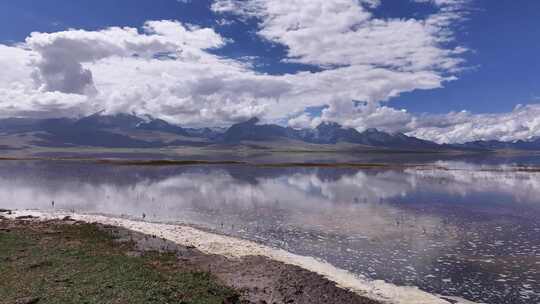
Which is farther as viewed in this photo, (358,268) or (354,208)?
(354,208)

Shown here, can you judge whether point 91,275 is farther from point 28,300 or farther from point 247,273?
point 247,273

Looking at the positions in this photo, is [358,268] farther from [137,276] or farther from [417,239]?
[137,276]

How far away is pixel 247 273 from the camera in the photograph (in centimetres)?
2892

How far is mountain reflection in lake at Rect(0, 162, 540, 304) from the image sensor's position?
30266 mm

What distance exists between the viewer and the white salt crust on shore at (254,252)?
83.4ft

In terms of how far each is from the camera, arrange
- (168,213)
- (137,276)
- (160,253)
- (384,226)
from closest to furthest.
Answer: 1. (137,276)
2. (160,253)
3. (384,226)
4. (168,213)

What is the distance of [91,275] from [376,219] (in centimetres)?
3597

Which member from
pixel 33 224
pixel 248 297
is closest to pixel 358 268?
pixel 248 297

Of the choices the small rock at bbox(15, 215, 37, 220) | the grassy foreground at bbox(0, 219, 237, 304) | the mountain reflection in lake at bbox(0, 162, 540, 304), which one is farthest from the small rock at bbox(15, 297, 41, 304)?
the small rock at bbox(15, 215, 37, 220)

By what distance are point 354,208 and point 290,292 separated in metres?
36.1

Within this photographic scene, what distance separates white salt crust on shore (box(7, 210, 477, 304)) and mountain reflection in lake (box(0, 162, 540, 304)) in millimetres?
1739

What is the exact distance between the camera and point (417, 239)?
133 feet

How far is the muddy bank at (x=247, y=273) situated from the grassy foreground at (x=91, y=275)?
2.40 feet

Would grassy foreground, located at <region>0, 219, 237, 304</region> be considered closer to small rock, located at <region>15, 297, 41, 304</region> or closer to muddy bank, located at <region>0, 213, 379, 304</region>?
small rock, located at <region>15, 297, 41, 304</region>
